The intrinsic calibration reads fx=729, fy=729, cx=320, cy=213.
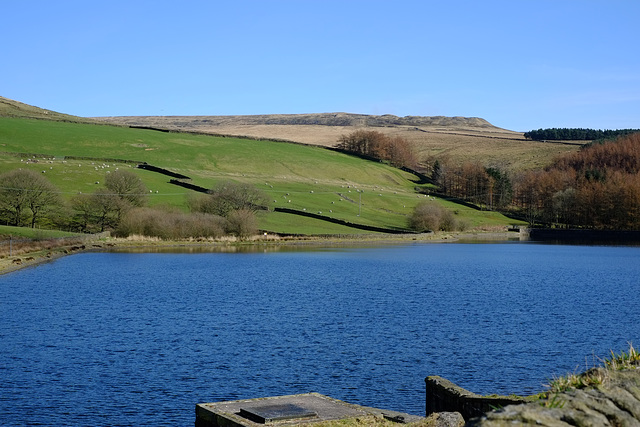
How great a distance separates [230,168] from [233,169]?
0.76 metres

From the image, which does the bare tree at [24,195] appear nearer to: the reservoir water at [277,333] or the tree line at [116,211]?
the tree line at [116,211]

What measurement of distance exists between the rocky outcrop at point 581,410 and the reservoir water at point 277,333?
13.3 m

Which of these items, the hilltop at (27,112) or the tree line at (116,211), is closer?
the tree line at (116,211)

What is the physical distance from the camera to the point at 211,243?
305ft

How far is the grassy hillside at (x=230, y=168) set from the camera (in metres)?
110

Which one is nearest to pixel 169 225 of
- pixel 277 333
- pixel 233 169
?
pixel 233 169

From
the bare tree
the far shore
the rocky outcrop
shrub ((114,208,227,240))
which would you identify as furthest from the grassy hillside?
the rocky outcrop

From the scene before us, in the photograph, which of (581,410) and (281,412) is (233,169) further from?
(581,410)

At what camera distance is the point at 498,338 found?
111 feet

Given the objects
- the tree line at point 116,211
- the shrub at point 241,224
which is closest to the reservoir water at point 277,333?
the tree line at point 116,211

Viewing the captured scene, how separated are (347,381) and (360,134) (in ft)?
557

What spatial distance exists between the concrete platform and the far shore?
45734 mm

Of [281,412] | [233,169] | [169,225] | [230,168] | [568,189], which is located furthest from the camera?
[230,168]

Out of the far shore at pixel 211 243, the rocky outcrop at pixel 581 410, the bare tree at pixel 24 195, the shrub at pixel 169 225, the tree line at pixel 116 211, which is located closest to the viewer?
the rocky outcrop at pixel 581 410
